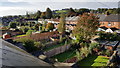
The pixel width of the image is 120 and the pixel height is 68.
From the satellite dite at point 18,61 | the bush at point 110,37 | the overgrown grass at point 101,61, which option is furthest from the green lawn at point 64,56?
the satellite dite at point 18,61

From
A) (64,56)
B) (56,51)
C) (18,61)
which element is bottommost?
(64,56)

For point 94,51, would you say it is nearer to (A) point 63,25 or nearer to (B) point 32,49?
(B) point 32,49

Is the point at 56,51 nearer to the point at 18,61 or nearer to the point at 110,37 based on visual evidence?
the point at 110,37

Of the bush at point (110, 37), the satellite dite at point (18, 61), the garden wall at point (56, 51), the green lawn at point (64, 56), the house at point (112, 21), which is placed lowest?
the green lawn at point (64, 56)

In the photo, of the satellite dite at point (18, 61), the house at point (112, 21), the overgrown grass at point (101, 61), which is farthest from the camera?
the house at point (112, 21)

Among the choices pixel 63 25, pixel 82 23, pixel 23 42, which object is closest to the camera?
pixel 23 42

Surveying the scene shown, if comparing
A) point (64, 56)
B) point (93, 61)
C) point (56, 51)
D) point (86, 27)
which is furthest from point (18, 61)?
point (86, 27)

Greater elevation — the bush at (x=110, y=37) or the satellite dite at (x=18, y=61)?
the satellite dite at (x=18, y=61)

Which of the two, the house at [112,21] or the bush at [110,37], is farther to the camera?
the house at [112,21]

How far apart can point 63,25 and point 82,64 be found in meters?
17.1

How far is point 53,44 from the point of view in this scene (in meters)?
20.4

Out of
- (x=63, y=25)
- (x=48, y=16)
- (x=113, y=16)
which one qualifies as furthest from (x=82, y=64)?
(x=48, y=16)

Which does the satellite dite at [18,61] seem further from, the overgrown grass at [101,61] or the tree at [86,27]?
the tree at [86,27]

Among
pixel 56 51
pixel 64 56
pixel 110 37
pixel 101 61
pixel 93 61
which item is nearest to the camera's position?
pixel 101 61
